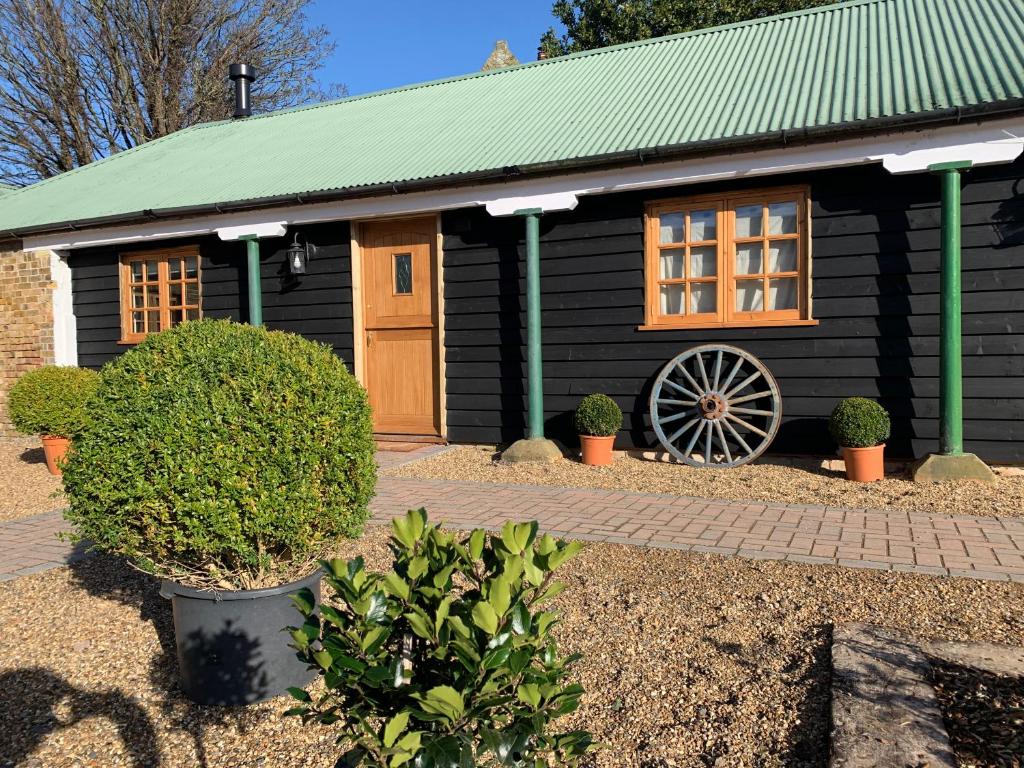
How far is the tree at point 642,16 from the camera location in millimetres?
19719

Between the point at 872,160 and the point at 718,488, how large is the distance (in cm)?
304

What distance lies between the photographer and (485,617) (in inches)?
54.7

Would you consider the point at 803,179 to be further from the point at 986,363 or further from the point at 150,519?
the point at 150,519

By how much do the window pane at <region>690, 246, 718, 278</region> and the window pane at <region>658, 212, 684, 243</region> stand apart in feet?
0.70

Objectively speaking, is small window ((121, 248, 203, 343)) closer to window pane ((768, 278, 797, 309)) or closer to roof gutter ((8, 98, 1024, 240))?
roof gutter ((8, 98, 1024, 240))

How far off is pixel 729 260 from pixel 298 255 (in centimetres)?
511

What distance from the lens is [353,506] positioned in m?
3.18

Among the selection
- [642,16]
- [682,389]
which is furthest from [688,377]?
[642,16]

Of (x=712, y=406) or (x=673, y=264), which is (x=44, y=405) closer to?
(x=673, y=264)

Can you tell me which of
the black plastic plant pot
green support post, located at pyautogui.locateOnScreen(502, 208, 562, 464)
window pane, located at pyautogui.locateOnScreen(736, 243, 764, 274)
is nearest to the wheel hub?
window pane, located at pyautogui.locateOnScreen(736, 243, 764, 274)

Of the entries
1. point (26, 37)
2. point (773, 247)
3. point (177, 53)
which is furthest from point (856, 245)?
point (26, 37)

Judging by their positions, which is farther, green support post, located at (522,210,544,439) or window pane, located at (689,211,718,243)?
green support post, located at (522,210,544,439)

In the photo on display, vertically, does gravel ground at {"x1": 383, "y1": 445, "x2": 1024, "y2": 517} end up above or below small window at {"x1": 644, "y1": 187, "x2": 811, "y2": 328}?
below

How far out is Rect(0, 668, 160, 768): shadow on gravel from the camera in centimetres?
259
